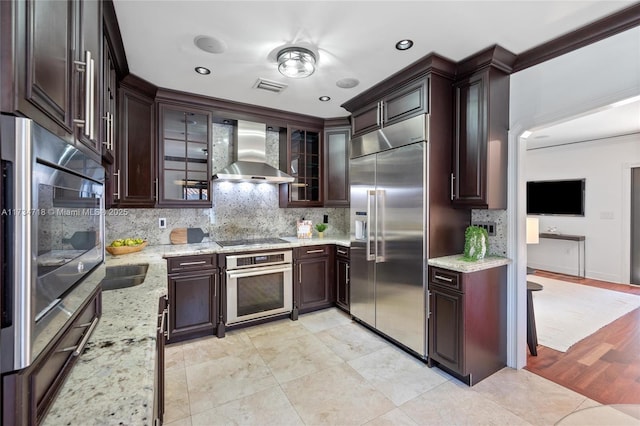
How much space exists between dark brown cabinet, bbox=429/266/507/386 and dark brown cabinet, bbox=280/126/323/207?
80.3 inches

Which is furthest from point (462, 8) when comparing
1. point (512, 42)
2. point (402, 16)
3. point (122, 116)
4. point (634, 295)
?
point (634, 295)

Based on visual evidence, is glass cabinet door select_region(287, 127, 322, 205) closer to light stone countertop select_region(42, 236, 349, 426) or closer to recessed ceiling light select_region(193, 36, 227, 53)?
recessed ceiling light select_region(193, 36, 227, 53)

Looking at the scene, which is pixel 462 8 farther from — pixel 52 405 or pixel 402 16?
pixel 52 405

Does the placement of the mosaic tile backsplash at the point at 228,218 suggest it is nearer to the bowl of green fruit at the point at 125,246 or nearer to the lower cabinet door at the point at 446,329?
the bowl of green fruit at the point at 125,246

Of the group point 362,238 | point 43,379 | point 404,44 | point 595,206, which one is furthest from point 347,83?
point 595,206

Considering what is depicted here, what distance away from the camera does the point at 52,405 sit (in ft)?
2.52

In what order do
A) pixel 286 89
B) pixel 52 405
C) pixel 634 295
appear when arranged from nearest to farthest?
pixel 52 405 < pixel 286 89 < pixel 634 295

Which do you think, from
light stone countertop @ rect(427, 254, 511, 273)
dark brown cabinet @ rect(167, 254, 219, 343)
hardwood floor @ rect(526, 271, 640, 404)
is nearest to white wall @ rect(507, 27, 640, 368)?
light stone countertop @ rect(427, 254, 511, 273)

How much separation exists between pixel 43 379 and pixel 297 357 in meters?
2.22

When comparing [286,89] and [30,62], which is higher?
[286,89]

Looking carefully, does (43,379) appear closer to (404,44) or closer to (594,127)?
(404,44)

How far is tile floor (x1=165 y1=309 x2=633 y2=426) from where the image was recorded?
1.94 meters

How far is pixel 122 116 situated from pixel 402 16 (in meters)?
2.57

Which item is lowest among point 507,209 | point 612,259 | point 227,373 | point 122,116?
point 227,373
